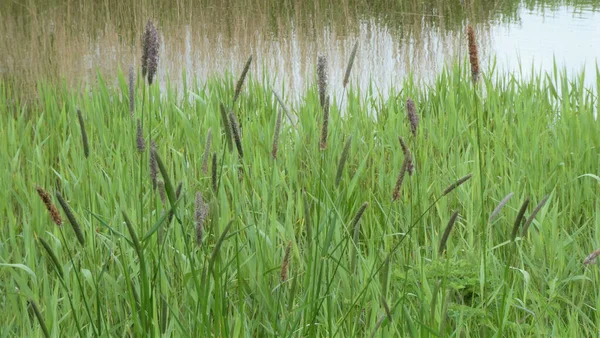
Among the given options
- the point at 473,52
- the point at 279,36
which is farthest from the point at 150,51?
the point at 279,36

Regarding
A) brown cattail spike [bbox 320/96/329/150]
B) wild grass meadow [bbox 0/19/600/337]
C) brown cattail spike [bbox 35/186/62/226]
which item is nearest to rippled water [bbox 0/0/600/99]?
wild grass meadow [bbox 0/19/600/337]

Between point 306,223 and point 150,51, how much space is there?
38cm

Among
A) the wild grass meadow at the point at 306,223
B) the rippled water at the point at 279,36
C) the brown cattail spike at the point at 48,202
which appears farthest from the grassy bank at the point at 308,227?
the rippled water at the point at 279,36

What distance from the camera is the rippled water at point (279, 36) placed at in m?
5.61

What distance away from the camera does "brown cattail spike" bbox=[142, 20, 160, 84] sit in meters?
1.19

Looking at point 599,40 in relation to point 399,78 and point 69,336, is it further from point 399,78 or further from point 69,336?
point 69,336

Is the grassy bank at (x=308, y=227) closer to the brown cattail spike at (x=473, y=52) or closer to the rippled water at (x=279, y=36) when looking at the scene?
the brown cattail spike at (x=473, y=52)

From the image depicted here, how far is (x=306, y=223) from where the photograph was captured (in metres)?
1.16

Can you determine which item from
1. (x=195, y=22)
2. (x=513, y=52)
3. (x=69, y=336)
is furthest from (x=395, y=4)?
(x=69, y=336)

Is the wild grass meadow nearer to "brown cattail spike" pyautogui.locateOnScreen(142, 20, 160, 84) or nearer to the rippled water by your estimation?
"brown cattail spike" pyautogui.locateOnScreen(142, 20, 160, 84)

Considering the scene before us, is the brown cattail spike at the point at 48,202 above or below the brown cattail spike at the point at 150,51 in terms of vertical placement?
below

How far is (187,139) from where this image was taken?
3.05 m

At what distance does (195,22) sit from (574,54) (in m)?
3.46

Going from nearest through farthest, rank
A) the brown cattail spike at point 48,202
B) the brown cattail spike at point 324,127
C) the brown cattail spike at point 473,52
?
the brown cattail spike at point 48,202, the brown cattail spike at point 473,52, the brown cattail spike at point 324,127
